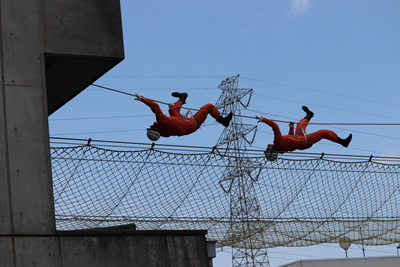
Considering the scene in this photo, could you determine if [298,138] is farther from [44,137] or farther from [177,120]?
[44,137]

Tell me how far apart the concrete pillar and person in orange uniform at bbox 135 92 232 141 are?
157 inches

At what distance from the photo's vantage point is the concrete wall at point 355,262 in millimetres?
32831

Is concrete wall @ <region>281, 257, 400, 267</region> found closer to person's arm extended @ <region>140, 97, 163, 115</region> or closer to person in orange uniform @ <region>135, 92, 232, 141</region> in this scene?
person in orange uniform @ <region>135, 92, 232, 141</region>

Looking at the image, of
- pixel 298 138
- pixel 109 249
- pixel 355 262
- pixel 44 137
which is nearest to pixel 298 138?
pixel 298 138

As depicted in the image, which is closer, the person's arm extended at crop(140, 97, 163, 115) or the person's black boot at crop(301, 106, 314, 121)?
the person's arm extended at crop(140, 97, 163, 115)

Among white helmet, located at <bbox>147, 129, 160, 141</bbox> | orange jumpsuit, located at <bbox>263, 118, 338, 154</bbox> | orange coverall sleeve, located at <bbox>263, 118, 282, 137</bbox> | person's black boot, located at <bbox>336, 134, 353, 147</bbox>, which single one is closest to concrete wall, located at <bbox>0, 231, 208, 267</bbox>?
white helmet, located at <bbox>147, 129, 160, 141</bbox>

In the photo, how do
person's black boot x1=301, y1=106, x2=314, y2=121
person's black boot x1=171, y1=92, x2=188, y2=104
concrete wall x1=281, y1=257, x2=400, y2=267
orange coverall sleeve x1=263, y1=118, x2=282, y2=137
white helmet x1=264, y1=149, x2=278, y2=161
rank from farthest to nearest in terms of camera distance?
1. concrete wall x1=281, y1=257, x2=400, y2=267
2. person's black boot x1=301, y1=106, x2=314, y2=121
3. white helmet x1=264, y1=149, x2=278, y2=161
4. orange coverall sleeve x1=263, y1=118, x2=282, y2=137
5. person's black boot x1=171, y1=92, x2=188, y2=104

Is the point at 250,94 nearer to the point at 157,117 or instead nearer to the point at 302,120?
the point at 302,120

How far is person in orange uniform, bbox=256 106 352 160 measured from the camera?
14.4 metres

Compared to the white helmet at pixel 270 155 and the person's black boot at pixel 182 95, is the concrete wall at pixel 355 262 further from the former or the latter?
the person's black boot at pixel 182 95

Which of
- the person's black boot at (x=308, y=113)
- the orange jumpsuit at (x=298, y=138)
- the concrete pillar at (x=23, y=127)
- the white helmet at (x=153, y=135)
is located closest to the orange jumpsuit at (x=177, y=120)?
the white helmet at (x=153, y=135)

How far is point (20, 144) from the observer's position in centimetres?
818

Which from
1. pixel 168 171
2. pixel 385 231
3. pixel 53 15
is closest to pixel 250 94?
pixel 385 231

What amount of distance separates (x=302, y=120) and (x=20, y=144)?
8.06 m
